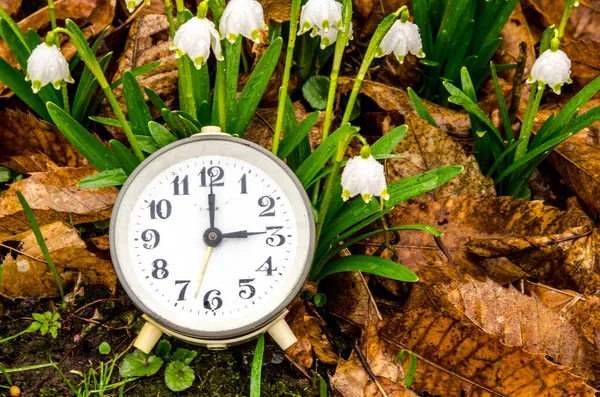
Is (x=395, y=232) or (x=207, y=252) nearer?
(x=207, y=252)

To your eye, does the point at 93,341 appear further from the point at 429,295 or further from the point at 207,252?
the point at 429,295

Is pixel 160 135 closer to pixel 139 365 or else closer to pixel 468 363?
pixel 139 365

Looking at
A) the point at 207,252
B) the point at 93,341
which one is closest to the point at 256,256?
the point at 207,252

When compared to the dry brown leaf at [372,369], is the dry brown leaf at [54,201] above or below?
above

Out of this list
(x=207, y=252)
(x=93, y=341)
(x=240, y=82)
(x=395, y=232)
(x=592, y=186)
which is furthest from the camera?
(x=240, y=82)

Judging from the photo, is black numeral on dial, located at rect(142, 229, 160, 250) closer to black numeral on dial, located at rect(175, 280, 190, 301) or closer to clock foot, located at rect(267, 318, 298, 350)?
black numeral on dial, located at rect(175, 280, 190, 301)

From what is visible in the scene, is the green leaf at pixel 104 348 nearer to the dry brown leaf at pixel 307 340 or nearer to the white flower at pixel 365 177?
the dry brown leaf at pixel 307 340

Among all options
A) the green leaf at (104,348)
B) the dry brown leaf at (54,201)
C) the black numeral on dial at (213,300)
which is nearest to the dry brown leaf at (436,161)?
the black numeral on dial at (213,300)

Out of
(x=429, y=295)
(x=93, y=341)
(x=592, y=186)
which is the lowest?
(x=93, y=341)

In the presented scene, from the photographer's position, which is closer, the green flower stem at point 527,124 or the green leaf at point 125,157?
the green leaf at point 125,157
